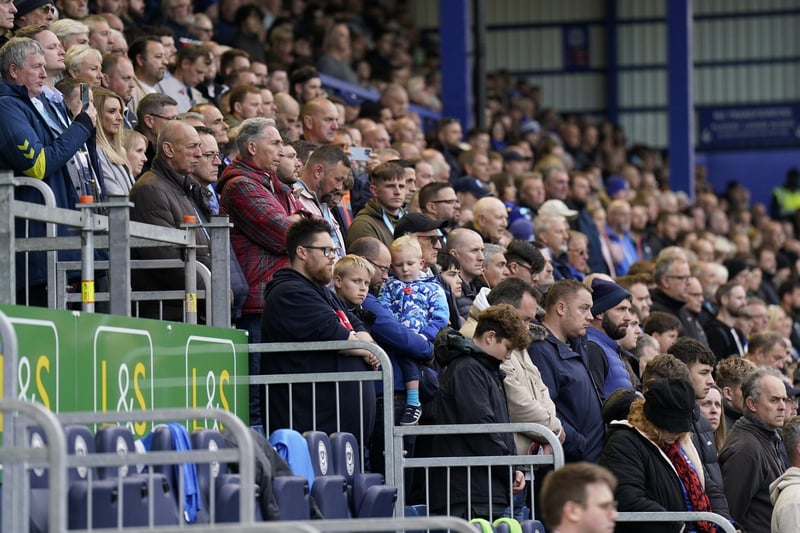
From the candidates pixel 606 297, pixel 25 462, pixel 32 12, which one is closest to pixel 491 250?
pixel 606 297

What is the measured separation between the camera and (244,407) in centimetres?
800

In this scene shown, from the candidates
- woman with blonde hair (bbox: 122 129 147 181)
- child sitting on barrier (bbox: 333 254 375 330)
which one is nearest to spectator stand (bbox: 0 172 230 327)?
child sitting on barrier (bbox: 333 254 375 330)

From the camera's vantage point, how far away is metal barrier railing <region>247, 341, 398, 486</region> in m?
7.89

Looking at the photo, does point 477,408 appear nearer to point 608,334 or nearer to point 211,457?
point 608,334

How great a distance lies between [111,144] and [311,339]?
179 cm

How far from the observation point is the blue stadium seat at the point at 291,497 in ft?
21.4

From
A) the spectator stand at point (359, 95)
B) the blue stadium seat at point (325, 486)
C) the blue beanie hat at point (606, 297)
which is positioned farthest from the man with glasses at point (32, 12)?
the spectator stand at point (359, 95)

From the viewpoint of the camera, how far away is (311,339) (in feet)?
26.8

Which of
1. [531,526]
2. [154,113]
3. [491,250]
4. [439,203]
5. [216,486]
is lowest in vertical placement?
[531,526]

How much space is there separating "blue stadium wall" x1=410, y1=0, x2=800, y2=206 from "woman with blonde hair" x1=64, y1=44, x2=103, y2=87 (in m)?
21.7

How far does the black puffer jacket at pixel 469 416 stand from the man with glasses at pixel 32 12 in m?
3.75

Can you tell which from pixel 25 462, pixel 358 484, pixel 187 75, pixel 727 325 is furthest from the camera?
pixel 727 325

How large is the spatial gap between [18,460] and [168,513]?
996mm

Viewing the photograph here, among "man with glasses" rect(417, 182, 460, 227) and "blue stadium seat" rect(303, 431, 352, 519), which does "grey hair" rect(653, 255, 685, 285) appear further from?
"blue stadium seat" rect(303, 431, 352, 519)
